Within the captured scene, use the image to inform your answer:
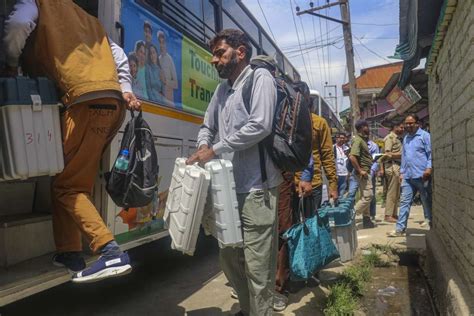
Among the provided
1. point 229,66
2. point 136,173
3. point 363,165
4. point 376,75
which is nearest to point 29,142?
point 136,173

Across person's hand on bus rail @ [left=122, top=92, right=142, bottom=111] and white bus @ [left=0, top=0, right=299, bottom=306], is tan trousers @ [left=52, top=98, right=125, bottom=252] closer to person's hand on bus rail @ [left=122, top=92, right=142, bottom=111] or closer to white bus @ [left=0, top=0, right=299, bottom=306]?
person's hand on bus rail @ [left=122, top=92, right=142, bottom=111]

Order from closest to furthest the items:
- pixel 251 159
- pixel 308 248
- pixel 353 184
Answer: pixel 251 159
pixel 308 248
pixel 353 184

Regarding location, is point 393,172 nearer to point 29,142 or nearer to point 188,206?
point 188,206

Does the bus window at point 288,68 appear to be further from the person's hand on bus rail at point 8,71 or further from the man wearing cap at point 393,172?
the person's hand on bus rail at point 8,71

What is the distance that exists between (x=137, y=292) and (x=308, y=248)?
1.74m

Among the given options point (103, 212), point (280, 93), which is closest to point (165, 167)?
point (103, 212)

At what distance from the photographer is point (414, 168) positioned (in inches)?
254

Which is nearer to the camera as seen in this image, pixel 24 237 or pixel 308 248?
pixel 24 237

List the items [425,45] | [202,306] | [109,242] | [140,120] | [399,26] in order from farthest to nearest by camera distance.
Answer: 1. [399,26]
2. [425,45]
3. [202,306]
4. [140,120]
5. [109,242]

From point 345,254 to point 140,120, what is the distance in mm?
2549

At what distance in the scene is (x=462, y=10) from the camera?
2.96 m

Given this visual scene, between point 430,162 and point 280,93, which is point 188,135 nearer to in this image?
point 280,93

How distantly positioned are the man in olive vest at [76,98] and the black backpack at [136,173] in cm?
15

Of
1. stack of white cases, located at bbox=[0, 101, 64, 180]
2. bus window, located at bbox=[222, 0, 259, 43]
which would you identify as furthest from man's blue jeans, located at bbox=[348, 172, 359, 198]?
stack of white cases, located at bbox=[0, 101, 64, 180]
